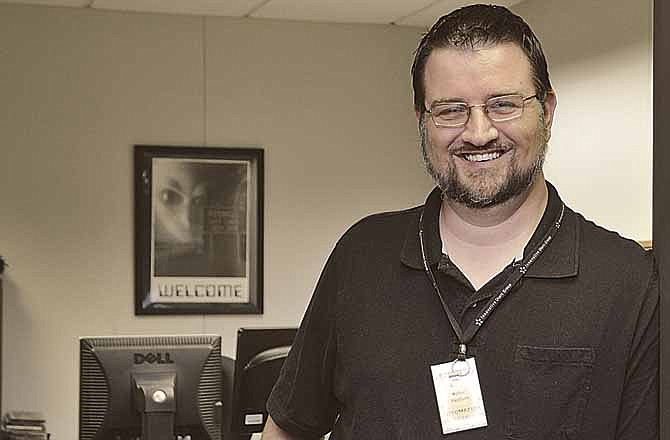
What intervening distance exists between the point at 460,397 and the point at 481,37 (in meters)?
0.50

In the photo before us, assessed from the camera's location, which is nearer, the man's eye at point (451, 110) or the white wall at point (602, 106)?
the man's eye at point (451, 110)

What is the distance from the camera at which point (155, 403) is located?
11.7 feet

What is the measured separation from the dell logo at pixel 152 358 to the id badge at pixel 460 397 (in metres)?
2.18

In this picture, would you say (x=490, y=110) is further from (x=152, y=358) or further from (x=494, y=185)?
(x=152, y=358)

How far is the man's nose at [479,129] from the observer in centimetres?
154

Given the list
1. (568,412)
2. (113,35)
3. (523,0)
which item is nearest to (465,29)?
(568,412)

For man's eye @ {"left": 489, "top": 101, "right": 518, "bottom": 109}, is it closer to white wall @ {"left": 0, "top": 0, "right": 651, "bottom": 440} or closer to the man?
the man

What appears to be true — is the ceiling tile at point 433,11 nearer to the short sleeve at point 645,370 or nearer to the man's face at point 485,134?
the man's face at point 485,134

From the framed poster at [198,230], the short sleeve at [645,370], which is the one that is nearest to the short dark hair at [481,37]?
the short sleeve at [645,370]

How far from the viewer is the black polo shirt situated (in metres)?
1.52

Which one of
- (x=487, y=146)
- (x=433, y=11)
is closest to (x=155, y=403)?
(x=487, y=146)

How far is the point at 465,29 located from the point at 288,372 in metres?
0.63

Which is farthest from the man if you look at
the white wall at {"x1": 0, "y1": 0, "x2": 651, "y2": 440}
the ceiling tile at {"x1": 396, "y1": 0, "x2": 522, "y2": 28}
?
the ceiling tile at {"x1": 396, "y1": 0, "x2": 522, "y2": 28}

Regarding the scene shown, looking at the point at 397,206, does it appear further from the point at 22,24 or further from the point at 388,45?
the point at 22,24
